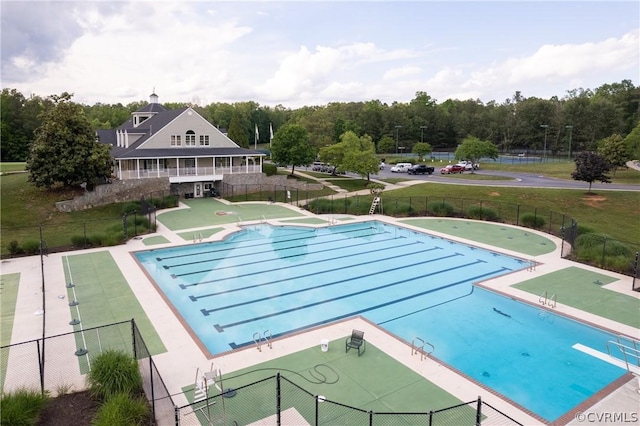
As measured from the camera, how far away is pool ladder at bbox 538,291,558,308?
52.1 feet

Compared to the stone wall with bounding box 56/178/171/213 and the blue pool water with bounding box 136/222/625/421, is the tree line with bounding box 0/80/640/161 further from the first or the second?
the blue pool water with bounding box 136/222/625/421

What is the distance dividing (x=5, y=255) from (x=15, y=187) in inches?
626

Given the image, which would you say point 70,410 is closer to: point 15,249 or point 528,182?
point 15,249

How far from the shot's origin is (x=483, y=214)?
1268 inches

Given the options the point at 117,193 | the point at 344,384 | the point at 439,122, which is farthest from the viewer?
the point at 439,122

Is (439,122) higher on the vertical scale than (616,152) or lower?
higher

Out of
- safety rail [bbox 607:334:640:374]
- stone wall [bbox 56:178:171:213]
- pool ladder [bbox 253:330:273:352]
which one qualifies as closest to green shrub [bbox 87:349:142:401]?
pool ladder [bbox 253:330:273:352]

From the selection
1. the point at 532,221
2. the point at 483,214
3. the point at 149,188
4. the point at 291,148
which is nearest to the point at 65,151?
the point at 149,188

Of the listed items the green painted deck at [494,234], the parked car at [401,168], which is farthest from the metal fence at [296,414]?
the parked car at [401,168]

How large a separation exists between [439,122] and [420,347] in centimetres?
9725

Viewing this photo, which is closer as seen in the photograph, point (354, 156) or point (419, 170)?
point (354, 156)

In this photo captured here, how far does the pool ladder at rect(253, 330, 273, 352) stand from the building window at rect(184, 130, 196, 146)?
1291 inches

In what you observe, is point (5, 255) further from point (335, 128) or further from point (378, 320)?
point (335, 128)

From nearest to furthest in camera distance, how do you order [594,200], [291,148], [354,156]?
1. [594,200]
2. [354,156]
3. [291,148]
